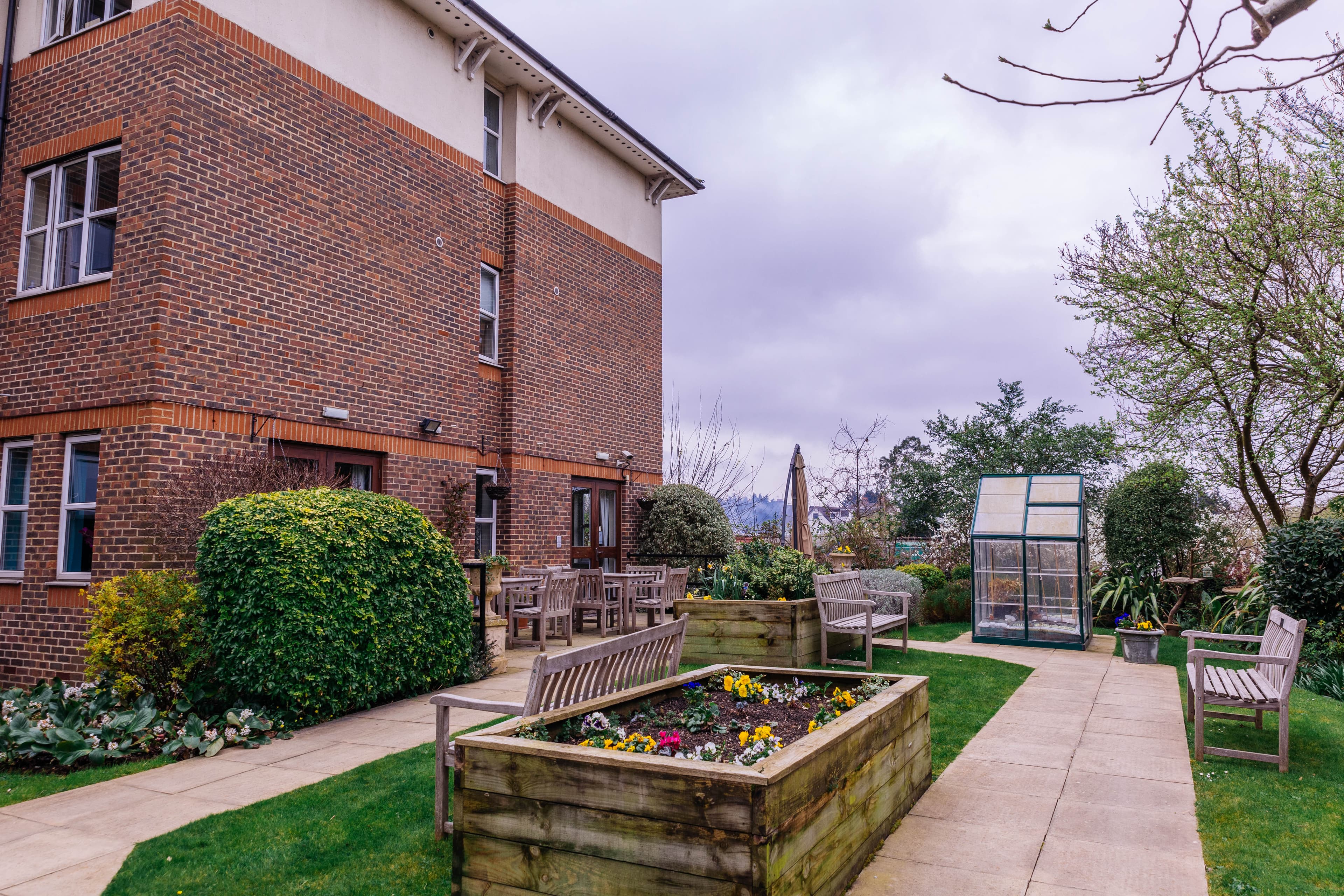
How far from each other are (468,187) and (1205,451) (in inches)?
454

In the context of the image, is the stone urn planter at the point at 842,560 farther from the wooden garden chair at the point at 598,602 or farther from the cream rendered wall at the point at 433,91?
the cream rendered wall at the point at 433,91

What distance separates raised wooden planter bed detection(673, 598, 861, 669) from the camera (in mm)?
8461

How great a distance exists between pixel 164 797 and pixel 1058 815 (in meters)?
5.04

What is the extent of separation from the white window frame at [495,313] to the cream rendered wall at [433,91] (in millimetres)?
1601

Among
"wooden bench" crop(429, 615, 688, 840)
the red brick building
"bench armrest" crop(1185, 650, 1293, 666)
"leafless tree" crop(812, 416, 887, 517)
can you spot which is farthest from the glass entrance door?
"leafless tree" crop(812, 416, 887, 517)

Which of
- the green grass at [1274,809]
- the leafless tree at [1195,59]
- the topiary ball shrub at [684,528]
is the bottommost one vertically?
the green grass at [1274,809]

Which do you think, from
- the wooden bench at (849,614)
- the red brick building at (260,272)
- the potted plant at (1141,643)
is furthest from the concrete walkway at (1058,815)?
the red brick building at (260,272)

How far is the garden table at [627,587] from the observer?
11.6 meters

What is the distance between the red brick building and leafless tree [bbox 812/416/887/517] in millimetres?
12077

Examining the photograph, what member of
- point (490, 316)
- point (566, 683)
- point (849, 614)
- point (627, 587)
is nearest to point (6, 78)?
point (490, 316)

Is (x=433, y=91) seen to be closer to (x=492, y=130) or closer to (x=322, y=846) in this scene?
(x=492, y=130)

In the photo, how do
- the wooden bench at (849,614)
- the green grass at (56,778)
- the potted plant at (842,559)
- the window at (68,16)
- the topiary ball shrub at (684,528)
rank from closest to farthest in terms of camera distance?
the green grass at (56,778) < the wooden bench at (849,614) < the window at (68,16) < the topiary ball shrub at (684,528) < the potted plant at (842,559)

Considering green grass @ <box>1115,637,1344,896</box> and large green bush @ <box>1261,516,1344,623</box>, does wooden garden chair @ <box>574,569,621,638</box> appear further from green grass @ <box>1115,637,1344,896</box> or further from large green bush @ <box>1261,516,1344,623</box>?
large green bush @ <box>1261,516,1344,623</box>

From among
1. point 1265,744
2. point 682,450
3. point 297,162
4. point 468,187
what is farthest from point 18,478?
point 682,450
